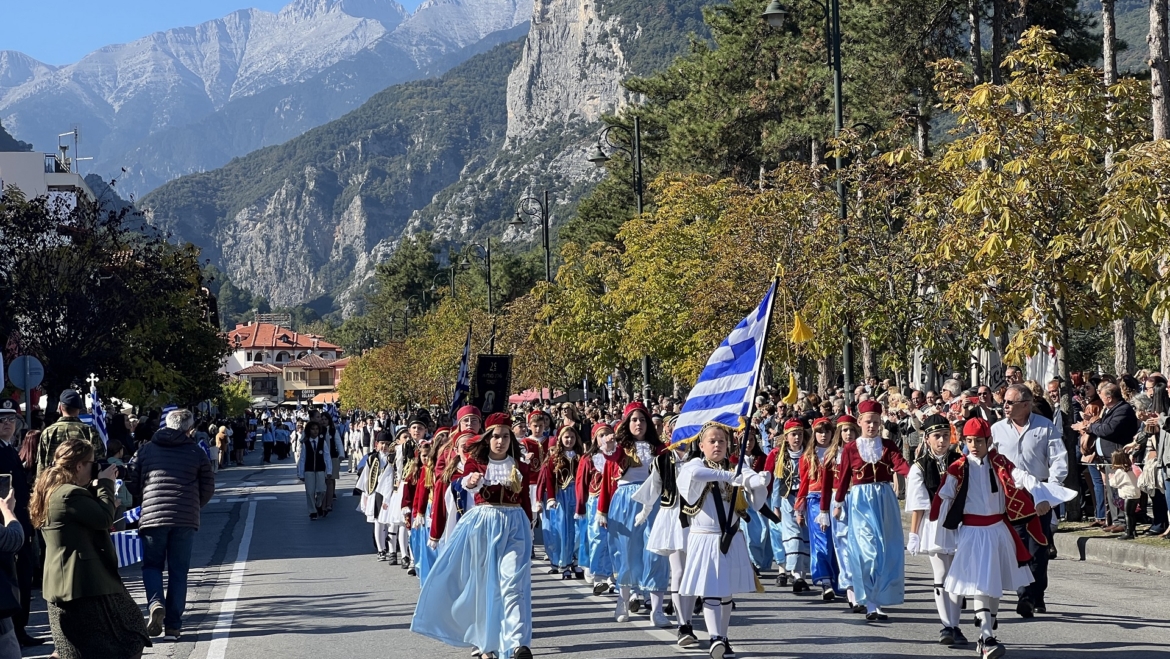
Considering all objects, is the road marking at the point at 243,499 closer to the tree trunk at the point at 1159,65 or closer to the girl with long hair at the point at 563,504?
the girl with long hair at the point at 563,504

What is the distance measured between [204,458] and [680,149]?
3495 cm

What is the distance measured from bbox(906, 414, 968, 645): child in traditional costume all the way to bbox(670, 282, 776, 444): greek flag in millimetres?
1231

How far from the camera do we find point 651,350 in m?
32.2

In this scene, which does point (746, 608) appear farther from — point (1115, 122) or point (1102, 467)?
point (1115, 122)

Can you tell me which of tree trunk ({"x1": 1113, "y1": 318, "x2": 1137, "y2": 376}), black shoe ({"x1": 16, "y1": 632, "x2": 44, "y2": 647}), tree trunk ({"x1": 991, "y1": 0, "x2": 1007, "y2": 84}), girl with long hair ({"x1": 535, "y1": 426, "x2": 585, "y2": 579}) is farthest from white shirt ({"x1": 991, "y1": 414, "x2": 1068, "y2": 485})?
tree trunk ({"x1": 991, "y1": 0, "x2": 1007, "y2": 84})

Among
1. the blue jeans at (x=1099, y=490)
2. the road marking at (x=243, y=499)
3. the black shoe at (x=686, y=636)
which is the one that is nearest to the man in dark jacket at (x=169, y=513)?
the black shoe at (x=686, y=636)

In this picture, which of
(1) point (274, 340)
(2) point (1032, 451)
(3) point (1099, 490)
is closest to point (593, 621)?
(2) point (1032, 451)

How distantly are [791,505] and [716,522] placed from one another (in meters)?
4.65

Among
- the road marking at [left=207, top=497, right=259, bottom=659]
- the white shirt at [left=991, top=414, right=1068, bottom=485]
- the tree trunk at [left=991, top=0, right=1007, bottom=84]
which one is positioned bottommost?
the road marking at [left=207, top=497, right=259, bottom=659]

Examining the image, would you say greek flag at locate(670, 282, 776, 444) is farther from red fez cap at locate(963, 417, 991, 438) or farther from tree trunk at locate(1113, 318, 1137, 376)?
tree trunk at locate(1113, 318, 1137, 376)

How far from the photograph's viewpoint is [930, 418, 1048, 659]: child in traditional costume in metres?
8.91

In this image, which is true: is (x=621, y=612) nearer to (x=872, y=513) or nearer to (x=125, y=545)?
(x=872, y=513)

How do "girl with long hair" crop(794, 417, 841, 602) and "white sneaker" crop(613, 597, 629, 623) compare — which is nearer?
"white sneaker" crop(613, 597, 629, 623)

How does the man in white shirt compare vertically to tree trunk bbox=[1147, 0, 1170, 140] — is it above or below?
below
